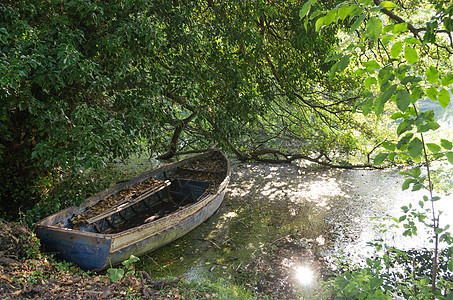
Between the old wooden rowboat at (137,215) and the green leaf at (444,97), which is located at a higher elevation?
the green leaf at (444,97)

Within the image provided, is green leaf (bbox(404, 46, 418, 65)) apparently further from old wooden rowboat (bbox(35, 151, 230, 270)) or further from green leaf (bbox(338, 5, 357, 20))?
old wooden rowboat (bbox(35, 151, 230, 270))

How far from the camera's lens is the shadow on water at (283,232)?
454 cm

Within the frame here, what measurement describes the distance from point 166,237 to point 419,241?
411 cm

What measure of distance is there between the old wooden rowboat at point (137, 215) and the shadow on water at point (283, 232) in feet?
1.56

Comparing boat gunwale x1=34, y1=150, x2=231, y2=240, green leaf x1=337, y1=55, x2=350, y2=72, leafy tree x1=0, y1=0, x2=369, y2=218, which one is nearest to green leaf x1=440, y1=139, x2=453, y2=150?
green leaf x1=337, y1=55, x2=350, y2=72

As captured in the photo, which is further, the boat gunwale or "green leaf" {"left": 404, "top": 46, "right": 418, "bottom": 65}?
the boat gunwale

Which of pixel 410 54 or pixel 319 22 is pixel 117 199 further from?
pixel 410 54

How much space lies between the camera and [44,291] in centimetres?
298

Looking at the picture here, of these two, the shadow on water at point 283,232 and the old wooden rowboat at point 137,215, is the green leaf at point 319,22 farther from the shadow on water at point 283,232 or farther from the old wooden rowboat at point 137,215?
the old wooden rowboat at point 137,215

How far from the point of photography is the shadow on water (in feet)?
14.9

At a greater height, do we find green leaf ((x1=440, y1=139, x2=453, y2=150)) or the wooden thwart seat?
green leaf ((x1=440, y1=139, x2=453, y2=150))

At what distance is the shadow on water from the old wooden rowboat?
475 mm

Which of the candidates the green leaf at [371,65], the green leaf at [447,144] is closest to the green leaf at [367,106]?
the green leaf at [371,65]

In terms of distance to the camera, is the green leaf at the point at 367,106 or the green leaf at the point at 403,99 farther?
the green leaf at the point at 367,106
